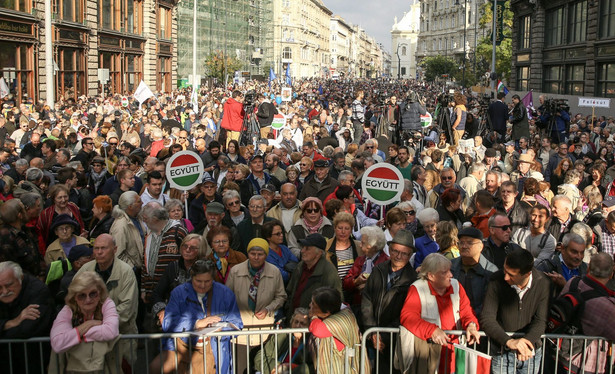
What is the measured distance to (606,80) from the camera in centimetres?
3136

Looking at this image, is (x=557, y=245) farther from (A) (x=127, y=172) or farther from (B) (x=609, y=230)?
(A) (x=127, y=172)

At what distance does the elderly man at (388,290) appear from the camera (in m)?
5.50

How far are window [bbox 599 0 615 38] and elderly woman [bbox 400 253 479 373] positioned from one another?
29335mm

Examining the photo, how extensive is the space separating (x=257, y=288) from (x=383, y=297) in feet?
3.78

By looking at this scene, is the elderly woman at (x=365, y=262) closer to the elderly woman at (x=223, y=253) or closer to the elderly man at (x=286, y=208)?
the elderly woman at (x=223, y=253)

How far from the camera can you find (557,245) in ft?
23.6

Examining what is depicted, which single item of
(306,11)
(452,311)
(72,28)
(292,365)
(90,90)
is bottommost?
(292,365)

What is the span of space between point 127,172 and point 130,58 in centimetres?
3346

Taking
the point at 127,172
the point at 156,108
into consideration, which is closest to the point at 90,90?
the point at 156,108

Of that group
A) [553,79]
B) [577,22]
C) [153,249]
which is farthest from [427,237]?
[553,79]

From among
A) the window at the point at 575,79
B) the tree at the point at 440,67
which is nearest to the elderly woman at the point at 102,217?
the window at the point at 575,79

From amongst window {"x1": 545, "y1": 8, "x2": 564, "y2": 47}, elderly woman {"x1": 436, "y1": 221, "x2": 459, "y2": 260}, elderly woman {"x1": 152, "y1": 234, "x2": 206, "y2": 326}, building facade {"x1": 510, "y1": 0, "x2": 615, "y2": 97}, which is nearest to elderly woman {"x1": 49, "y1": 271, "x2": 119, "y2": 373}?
elderly woman {"x1": 152, "y1": 234, "x2": 206, "y2": 326}

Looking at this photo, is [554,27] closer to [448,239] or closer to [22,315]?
[448,239]

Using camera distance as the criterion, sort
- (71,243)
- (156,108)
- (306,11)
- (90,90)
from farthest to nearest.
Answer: (306,11) → (90,90) → (156,108) → (71,243)
